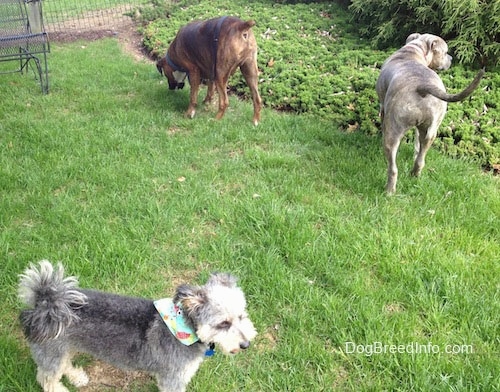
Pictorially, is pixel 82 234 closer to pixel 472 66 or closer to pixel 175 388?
pixel 175 388

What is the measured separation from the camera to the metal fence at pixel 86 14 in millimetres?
10906

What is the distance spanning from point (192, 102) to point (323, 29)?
179 inches

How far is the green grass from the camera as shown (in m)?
2.60

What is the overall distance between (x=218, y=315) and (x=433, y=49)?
14.5 ft

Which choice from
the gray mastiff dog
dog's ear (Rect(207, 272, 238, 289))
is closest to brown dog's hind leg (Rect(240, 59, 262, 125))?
the gray mastiff dog

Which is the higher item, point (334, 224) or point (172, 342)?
point (172, 342)

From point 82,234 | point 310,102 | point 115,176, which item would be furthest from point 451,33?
point 82,234

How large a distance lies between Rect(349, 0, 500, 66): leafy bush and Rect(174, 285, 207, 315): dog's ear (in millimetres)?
6073

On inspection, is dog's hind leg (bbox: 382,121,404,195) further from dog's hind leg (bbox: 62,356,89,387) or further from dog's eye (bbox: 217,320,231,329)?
dog's hind leg (bbox: 62,356,89,387)

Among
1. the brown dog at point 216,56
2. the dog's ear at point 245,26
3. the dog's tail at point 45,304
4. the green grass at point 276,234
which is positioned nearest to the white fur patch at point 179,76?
the brown dog at point 216,56

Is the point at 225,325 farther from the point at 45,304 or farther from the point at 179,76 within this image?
the point at 179,76

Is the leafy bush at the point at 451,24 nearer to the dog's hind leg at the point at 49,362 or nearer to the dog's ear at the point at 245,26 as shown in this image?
the dog's ear at the point at 245,26

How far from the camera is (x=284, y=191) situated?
428cm

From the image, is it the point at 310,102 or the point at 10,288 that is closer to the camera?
the point at 10,288
